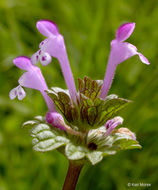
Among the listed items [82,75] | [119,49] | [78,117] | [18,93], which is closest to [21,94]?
[18,93]

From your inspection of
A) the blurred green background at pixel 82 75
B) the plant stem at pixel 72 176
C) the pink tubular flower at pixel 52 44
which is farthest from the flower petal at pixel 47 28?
the blurred green background at pixel 82 75

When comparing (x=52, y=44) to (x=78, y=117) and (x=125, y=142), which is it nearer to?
(x=78, y=117)

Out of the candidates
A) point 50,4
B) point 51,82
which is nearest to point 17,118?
point 51,82

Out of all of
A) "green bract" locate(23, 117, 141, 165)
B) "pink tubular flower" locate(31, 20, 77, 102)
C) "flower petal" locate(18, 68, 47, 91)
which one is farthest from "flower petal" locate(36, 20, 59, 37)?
"green bract" locate(23, 117, 141, 165)

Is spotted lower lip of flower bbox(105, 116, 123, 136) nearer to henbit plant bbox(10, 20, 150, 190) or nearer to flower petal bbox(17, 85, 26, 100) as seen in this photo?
henbit plant bbox(10, 20, 150, 190)

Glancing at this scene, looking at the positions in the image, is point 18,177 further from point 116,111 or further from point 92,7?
point 92,7

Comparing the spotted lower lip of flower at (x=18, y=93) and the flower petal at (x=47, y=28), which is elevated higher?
the flower petal at (x=47, y=28)

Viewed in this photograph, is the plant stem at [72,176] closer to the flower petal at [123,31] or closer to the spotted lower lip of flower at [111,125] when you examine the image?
the spotted lower lip of flower at [111,125]
